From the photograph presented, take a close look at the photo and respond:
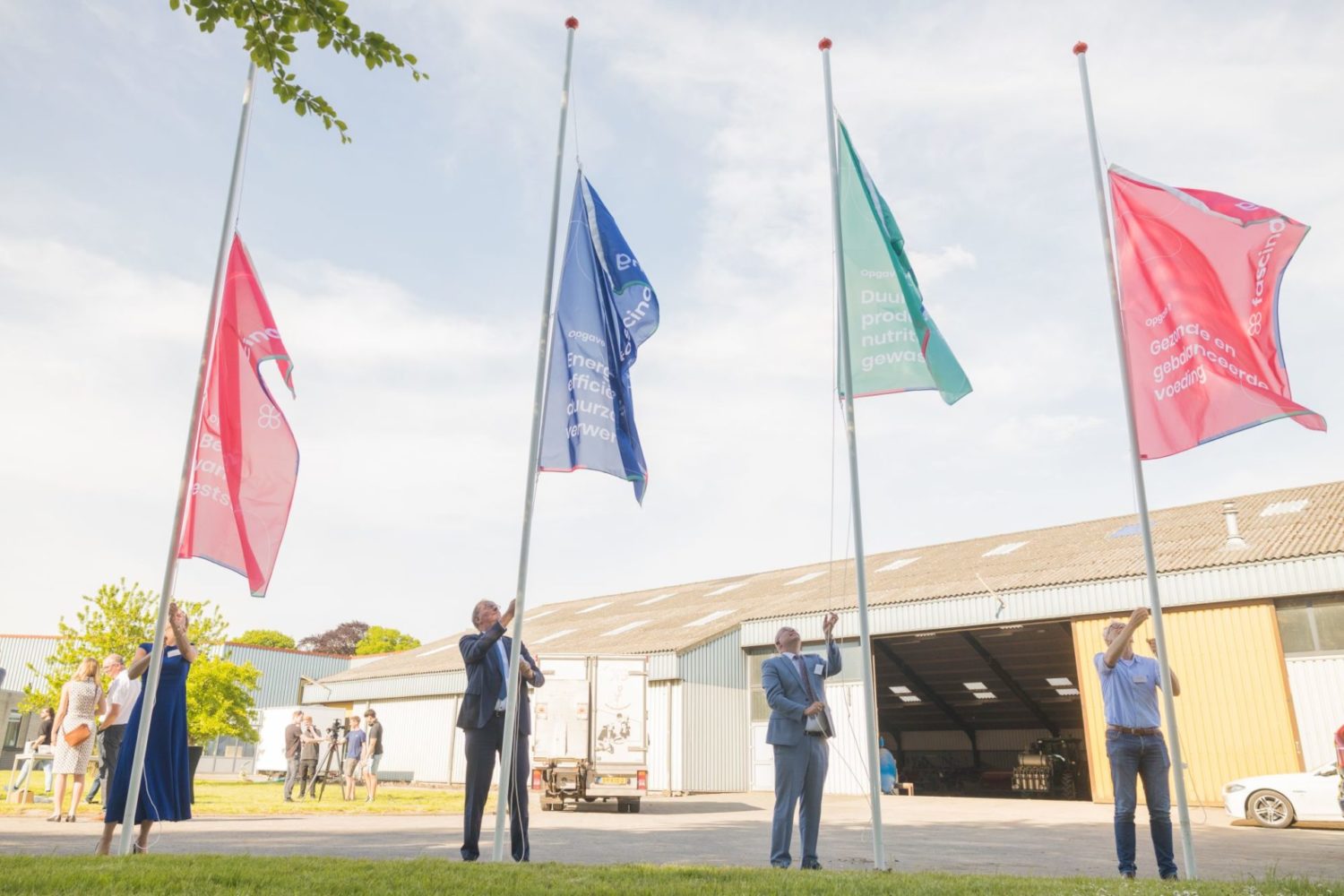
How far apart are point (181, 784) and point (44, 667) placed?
60682mm

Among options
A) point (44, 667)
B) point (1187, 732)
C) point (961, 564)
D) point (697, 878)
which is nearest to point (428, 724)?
point (961, 564)

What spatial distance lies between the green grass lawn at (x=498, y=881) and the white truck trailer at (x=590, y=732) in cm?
1295

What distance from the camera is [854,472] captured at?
874 centimetres

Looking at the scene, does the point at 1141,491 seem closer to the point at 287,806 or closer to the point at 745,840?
the point at 745,840

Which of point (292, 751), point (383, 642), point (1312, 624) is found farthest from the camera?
point (383, 642)

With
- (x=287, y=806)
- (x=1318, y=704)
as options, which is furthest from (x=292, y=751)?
(x=1318, y=704)

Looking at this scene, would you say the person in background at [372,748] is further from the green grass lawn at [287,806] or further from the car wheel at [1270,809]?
the car wheel at [1270,809]

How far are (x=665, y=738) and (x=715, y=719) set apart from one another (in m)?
1.52

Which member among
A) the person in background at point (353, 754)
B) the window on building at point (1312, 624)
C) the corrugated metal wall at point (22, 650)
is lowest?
the person in background at point (353, 754)

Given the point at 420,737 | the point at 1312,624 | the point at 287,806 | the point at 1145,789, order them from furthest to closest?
the point at 420,737 < the point at 1312,624 < the point at 287,806 < the point at 1145,789

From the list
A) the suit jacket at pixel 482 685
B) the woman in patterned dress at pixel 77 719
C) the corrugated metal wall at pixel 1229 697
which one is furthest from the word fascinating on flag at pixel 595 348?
the corrugated metal wall at pixel 1229 697

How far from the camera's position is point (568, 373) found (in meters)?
9.44

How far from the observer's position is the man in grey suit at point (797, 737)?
8.08m

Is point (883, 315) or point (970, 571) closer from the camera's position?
point (883, 315)
